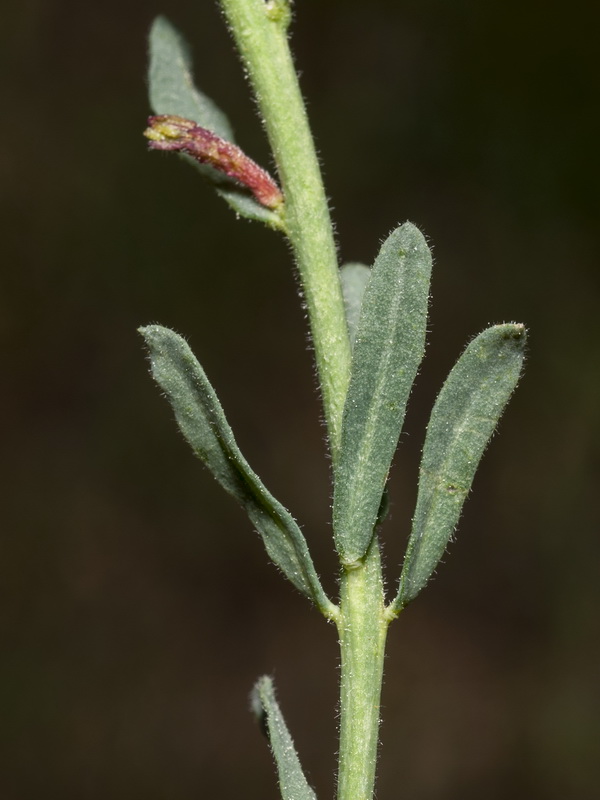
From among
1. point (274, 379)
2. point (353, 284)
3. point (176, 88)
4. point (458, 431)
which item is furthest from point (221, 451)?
point (274, 379)

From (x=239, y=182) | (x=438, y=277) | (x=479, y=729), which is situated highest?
(x=438, y=277)

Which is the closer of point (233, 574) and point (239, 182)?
point (239, 182)

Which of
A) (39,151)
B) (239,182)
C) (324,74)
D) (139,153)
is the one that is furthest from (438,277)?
(239,182)

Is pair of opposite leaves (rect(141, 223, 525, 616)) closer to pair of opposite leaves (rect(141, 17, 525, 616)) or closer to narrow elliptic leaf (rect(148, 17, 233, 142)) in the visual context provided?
pair of opposite leaves (rect(141, 17, 525, 616))

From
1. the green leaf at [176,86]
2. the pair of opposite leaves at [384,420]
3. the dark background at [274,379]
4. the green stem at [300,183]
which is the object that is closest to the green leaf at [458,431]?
the pair of opposite leaves at [384,420]

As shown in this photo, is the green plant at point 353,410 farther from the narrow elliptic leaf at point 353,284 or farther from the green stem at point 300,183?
the narrow elliptic leaf at point 353,284

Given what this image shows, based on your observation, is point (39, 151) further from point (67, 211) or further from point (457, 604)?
point (457, 604)
